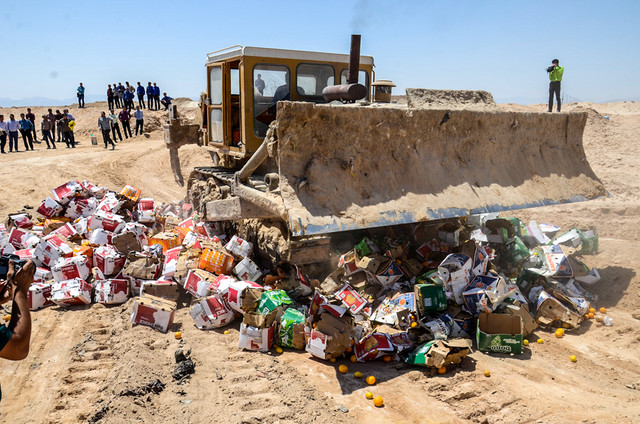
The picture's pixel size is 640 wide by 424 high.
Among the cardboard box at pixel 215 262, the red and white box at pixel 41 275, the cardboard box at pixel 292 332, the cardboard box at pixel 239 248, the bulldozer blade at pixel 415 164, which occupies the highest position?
the bulldozer blade at pixel 415 164

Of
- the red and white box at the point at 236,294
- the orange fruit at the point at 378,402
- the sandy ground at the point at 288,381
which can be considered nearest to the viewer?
the sandy ground at the point at 288,381

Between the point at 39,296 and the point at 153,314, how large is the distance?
5.68 ft

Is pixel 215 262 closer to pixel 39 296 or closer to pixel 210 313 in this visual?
pixel 210 313

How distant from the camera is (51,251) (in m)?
6.55

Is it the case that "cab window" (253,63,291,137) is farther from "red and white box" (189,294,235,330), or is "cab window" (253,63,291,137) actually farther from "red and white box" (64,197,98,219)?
"red and white box" (64,197,98,219)

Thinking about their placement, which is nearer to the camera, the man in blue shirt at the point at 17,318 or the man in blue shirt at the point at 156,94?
the man in blue shirt at the point at 17,318

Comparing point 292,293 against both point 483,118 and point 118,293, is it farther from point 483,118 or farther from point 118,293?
point 483,118

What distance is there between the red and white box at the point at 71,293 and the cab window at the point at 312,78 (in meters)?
3.99

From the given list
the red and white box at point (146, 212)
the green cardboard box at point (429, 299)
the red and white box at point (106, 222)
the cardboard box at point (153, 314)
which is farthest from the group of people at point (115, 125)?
the green cardboard box at point (429, 299)

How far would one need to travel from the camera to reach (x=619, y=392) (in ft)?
12.6

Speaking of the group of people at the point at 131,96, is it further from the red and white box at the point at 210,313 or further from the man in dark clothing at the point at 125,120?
the red and white box at the point at 210,313

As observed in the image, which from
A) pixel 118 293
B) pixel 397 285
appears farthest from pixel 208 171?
pixel 397 285

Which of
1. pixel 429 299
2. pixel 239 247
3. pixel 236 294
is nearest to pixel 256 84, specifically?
pixel 239 247

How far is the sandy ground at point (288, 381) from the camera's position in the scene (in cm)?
351
